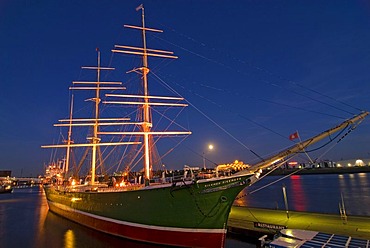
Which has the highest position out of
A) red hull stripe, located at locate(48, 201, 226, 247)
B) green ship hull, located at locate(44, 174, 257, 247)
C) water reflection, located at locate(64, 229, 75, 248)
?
green ship hull, located at locate(44, 174, 257, 247)

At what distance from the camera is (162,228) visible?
15008 mm

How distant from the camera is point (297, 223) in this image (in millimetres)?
16391

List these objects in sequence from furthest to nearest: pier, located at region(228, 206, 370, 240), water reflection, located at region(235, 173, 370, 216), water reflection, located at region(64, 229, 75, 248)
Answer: water reflection, located at region(235, 173, 370, 216), water reflection, located at region(64, 229, 75, 248), pier, located at region(228, 206, 370, 240)

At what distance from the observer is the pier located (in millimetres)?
Answer: 14414

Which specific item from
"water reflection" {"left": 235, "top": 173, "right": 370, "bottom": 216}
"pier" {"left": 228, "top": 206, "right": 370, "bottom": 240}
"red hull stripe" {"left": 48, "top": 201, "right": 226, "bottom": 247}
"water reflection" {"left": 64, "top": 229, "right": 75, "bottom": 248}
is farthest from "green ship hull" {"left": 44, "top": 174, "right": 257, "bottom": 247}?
"water reflection" {"left": 64, "top": 229, "right": 75, "bottom": 248}

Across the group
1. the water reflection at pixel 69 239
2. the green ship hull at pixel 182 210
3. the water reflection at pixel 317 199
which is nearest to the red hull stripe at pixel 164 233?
the green ship hull at pixel 182 210

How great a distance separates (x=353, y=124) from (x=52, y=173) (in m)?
73.9

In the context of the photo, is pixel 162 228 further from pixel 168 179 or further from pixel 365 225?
pixel 365 225

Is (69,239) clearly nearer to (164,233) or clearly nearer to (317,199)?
(164,233)

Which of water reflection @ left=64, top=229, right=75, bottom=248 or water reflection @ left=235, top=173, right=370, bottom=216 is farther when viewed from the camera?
water reflection @ left=235, top=173, right=370, bottom=216

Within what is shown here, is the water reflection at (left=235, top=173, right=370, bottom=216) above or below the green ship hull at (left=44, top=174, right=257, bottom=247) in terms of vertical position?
below

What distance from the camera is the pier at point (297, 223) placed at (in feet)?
47.3

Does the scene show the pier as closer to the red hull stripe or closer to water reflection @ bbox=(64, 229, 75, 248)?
the red hull stripe

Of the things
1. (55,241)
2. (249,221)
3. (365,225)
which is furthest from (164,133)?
(365,225)
